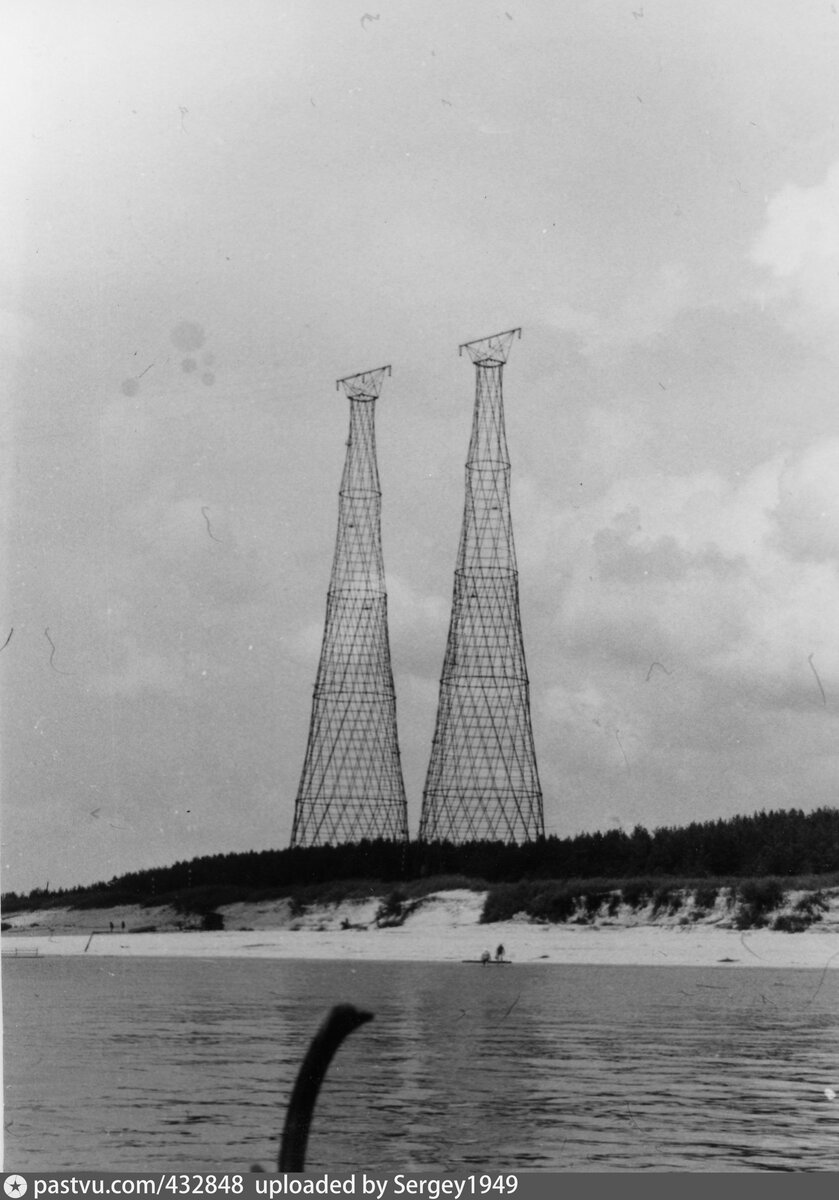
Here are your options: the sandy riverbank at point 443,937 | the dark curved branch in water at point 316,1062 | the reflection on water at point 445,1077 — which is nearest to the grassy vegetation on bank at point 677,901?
the sandy riverbank at point 443,937

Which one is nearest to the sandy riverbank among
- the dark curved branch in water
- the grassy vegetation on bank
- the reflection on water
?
the grassy vegetation on bank

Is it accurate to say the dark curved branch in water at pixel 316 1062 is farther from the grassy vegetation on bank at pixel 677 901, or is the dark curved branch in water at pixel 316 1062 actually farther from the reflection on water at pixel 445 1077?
the grassy vegetation on bank at pixel 677 901

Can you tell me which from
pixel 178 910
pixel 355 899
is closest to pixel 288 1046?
pixel 355 899

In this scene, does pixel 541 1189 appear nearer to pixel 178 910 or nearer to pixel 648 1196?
pixel 648 1196

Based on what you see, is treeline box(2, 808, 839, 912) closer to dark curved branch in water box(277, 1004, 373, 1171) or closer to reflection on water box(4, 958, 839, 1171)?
reflection on water box(4, 958, 839, 1171)

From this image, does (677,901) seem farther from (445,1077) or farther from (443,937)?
(445,1077)
